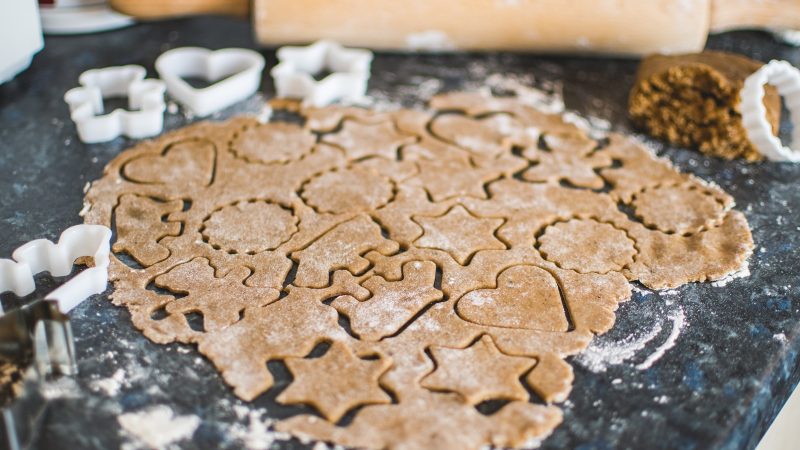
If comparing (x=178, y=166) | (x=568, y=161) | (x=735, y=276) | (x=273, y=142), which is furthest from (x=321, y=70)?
(x=735, y=276)

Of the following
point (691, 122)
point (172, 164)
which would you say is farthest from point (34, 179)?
point (691, 122)

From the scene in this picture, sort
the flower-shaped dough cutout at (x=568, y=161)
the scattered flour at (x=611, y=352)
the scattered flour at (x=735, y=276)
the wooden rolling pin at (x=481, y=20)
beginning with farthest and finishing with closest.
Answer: the wooden rolling pin at (x=481, y=20)
the flower-shaped dough cutout at (x=568, y=161)
the scattered flour at (x=735, y=276)
the scattered flour at (x=611, y=352)

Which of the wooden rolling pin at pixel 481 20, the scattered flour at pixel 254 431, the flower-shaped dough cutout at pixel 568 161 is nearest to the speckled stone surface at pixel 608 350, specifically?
the scattered flour at pixel 254 431

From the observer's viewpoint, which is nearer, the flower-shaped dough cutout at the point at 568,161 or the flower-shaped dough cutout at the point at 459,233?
the flower-shaped dough cutout at the point at 459,233

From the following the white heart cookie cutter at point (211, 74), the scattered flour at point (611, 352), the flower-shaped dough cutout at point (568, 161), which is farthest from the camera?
the white heart cookie cutter at point (211, 74)

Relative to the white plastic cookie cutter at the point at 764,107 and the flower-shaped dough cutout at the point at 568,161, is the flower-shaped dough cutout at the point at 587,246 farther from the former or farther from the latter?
the white plastic cookie cutter at the point at 764,107

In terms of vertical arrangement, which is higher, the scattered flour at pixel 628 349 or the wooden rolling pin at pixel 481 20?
the wooden rolling pin at pixel 481 20

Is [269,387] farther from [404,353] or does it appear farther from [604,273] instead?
[604,273]
